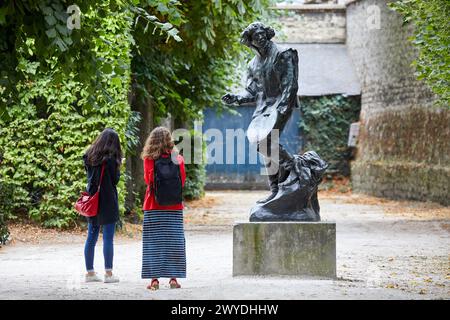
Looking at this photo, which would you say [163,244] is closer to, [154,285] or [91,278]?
[154,285]

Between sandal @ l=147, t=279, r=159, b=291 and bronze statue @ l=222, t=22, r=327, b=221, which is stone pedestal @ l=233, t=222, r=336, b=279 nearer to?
bronze statue @ l=222, t=22, r=327, b=221

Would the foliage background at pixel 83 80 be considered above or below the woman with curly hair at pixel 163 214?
above

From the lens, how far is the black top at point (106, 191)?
10.2m

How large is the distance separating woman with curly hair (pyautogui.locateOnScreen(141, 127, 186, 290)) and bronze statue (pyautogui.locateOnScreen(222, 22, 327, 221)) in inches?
46.2

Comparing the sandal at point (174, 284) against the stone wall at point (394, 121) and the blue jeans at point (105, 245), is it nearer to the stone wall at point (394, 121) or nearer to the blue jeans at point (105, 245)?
the blue jeans at point (105, 245)

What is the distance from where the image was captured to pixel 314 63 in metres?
35.8

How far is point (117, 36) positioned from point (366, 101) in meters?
17.8

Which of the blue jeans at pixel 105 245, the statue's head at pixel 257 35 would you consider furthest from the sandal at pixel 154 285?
the statue's head at pixel 257 35

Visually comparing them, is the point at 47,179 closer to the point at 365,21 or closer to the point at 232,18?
the point at 232,18

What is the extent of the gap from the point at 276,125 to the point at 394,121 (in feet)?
60.0

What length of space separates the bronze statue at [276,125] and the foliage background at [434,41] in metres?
3.93

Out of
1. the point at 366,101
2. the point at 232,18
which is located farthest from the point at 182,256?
the point at 366,101

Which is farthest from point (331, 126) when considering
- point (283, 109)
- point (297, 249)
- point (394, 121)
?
point (297, 249)

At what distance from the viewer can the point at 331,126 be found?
3425 cm
